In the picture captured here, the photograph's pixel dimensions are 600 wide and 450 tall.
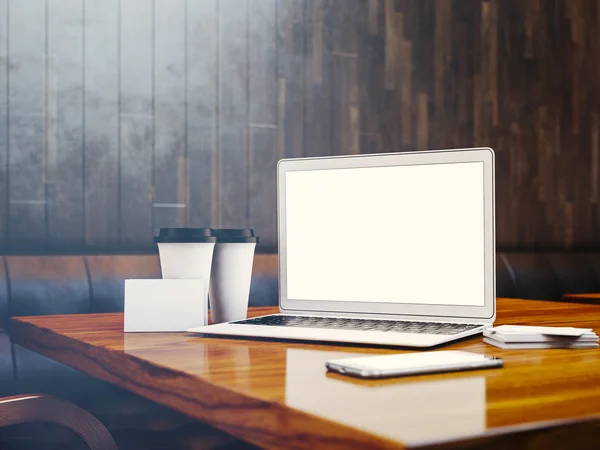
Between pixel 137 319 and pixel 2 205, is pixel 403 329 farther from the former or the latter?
pixel 2 205

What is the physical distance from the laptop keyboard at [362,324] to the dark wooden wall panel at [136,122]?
1.62m

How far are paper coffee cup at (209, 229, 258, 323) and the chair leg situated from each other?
0.31 m

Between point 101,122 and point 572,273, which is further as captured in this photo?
point 572,273

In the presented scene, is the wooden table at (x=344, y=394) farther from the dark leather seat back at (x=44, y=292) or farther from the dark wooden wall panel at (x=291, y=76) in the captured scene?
the dark wooden wall panel at (x=291, y=76)

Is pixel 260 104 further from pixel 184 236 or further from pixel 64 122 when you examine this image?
pixel 184 236

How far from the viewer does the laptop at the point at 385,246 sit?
135 centimetres

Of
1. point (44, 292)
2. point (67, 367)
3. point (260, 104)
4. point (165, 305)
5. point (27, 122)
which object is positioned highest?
point (260, 104)

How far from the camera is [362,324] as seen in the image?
1344 millimetres

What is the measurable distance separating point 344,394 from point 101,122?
7.77 ft

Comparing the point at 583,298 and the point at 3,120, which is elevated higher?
the point at 3,120

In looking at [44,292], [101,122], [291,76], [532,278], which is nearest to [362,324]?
[44,292]

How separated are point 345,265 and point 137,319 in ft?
1.31

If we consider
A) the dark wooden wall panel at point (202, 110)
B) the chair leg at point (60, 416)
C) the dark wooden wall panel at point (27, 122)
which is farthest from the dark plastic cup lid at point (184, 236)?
the dark wooden wall panel at point (202, 110)

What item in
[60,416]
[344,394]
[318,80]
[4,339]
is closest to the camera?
[344,394]
